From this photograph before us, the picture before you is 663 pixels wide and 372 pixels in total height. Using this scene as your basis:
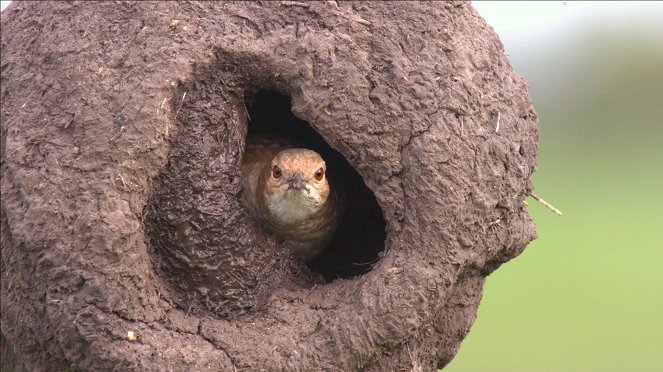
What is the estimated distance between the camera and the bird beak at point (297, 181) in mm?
4613

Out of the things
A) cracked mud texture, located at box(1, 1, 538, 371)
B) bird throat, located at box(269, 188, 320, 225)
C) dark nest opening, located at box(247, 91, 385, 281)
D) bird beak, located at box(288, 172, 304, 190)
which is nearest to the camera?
cracked mud texture, located at box(1, 1, 538, 371)

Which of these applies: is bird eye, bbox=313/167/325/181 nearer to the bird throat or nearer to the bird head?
the bird head

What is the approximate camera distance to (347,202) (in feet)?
17.8

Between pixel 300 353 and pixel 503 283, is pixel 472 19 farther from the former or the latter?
pixel 503 283

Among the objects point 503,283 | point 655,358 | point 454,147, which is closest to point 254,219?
point 454,147

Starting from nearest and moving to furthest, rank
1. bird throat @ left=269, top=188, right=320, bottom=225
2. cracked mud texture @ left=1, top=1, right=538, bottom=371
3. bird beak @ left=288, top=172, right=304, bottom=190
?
cracked mud texture @ left=1, top=1, right=538, bottom=371, bird beak @ left=288, top=172, right=304, bottom=190, bird throat @ left=269, top=188, right=320, bottom=225

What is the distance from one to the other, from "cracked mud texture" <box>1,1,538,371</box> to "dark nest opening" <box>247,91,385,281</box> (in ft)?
3.14

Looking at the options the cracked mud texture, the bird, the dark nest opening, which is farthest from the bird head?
the dark nest opening

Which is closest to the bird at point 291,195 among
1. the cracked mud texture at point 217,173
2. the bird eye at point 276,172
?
the bird eye at point 276,172

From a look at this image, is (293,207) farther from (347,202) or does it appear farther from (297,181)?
(347,202)

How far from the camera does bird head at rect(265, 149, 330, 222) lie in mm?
4648

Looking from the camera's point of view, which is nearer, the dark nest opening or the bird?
the bird

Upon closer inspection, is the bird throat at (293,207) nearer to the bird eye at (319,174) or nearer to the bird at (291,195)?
the bird at (291,195)

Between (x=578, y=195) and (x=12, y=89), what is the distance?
1814 centimetres
